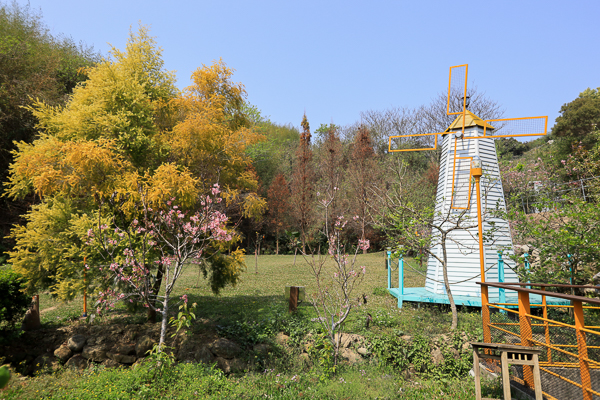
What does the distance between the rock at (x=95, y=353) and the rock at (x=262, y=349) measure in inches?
115

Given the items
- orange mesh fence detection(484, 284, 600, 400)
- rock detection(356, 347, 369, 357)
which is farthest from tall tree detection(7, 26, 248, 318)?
orange mesh fence detection(484, 284, 600, 400)

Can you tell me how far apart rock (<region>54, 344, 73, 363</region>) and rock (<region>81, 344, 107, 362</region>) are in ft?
0.92

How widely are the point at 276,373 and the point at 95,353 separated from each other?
356cm

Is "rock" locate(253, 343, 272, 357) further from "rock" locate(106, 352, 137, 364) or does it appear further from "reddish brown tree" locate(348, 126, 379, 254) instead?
"reddish brown tree" locate(348, 126, 379, 254)

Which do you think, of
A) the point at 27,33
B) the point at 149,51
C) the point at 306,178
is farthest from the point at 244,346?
the point at 27,33

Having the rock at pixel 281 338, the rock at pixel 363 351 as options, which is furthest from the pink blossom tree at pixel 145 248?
the rock at pixel 363 351

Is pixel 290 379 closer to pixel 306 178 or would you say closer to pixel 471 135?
pixel 471 135

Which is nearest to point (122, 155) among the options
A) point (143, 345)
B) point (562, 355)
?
point (143, 345)

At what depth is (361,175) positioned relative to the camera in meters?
21.7

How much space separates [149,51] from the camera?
7977 mm

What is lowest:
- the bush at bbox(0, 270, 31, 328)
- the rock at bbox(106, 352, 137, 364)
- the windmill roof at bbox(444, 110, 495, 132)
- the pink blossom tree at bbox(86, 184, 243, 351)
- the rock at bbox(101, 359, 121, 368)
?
the rock at bbox(101, 359, 121, 368)

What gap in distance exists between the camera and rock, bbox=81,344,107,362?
687cm

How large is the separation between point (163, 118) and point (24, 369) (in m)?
5.61

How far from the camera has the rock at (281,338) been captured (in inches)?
288
